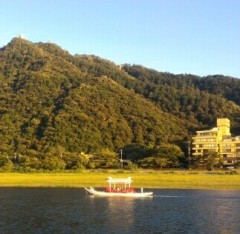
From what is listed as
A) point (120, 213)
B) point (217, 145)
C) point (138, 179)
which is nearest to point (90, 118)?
point (217, 145)

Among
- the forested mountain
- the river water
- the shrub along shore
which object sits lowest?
the river water

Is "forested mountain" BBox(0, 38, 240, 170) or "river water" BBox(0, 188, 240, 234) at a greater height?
"forested mountain" BBox(0, 38, 240, 170)

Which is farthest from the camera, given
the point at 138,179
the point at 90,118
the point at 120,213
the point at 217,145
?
the point at 90,118

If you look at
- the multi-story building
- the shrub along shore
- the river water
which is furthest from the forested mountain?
the river water

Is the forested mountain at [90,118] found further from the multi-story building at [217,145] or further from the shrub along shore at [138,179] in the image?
the shrub along shore at [138,179]

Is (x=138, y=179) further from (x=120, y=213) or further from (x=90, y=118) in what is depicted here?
(x=90, y=118)

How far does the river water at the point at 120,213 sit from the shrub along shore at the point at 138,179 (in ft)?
43.4

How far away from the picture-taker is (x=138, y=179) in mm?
91125

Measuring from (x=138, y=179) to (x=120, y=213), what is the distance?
137 ft

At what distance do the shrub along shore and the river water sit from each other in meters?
13.2

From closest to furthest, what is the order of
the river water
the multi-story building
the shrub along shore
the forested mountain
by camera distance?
the river water < the shrub along shore < the multi-story building < the forested mountain

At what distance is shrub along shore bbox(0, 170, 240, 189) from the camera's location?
275 feet

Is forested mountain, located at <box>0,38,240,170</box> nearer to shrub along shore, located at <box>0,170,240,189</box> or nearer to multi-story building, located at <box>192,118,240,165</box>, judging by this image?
multi-story building, located at <box>192,118,240,165</box>

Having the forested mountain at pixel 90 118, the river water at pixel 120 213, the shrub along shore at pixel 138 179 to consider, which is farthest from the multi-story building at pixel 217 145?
the river water at pixel 120 213
